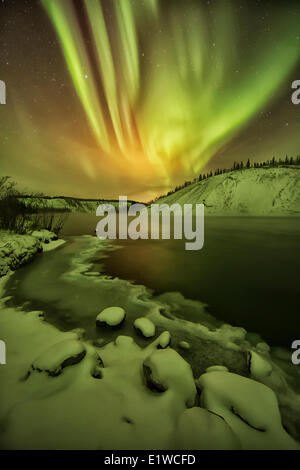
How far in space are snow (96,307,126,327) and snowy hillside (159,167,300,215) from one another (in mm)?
54195

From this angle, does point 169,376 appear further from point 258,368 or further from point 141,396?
point 258,368

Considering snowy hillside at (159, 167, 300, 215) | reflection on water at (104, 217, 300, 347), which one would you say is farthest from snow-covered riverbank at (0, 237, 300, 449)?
snowy hillside at (159, 167, 300, 215)

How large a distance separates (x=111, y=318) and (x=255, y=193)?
6167 centimetres

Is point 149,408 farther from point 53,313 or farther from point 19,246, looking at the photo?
point 19,246

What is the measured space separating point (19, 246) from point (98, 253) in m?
3.74

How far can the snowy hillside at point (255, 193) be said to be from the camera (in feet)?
153

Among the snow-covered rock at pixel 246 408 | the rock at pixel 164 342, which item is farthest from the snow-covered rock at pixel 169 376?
the rock at pixel 164 342

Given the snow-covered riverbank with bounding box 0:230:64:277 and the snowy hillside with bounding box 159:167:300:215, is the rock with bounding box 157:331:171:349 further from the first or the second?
A: the snowy hillside with bounding box 159:167:300:215

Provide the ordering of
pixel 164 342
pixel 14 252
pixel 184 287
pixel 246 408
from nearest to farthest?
pixel 246 408, pixel 164 342, pixel 184 287, pixel 14 252

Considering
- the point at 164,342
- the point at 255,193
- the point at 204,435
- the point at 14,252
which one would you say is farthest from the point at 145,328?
the point at 255,193

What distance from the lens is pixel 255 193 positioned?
171ft

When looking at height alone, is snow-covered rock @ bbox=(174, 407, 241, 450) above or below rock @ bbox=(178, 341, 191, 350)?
above

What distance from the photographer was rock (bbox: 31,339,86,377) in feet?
6.55

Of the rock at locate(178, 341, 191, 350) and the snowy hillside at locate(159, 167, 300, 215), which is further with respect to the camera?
the snowy hillside at locate(159, 167, 300, 215)
